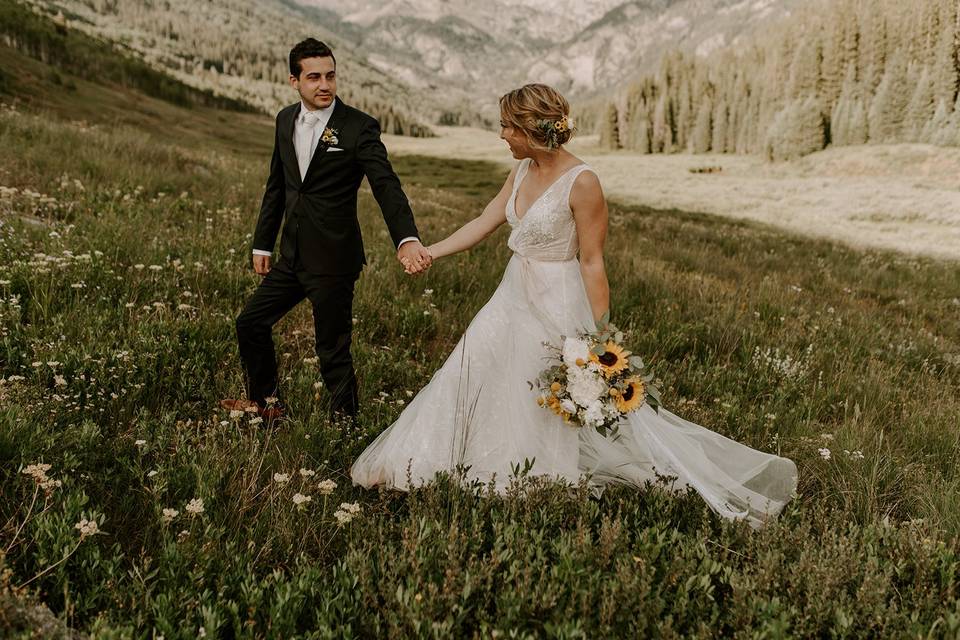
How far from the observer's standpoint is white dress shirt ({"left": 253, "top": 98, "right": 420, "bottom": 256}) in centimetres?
485

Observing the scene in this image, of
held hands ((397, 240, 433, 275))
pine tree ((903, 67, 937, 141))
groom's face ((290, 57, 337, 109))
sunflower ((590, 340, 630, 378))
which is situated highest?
pine tree ((903, 67, 937, 141))

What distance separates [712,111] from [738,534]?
11853cm

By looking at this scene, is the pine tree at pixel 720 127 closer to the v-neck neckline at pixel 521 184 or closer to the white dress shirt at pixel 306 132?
the v-neck neckline at pixel 521 184

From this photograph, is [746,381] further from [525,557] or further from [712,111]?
[712,111]

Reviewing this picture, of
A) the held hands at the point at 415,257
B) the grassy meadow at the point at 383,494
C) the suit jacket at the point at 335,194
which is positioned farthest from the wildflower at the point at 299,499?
the suit jacket at the point at 335,194

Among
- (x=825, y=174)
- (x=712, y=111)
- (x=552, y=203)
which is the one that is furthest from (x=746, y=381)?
(x=712, y=111)

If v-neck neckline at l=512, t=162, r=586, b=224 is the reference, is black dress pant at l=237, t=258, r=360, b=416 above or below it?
below

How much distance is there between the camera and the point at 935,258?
70.2 feet

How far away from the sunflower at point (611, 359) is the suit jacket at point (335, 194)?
6.31 ft

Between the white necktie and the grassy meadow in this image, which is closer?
the grassy meadow

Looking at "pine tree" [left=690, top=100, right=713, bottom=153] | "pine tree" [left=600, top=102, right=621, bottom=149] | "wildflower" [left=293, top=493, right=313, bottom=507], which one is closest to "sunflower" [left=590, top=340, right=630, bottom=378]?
"wildflower" [left=293, top=493, right=313, bottom=507]

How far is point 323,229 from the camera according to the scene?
16.0 ft

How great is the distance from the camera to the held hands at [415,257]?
15.5ft

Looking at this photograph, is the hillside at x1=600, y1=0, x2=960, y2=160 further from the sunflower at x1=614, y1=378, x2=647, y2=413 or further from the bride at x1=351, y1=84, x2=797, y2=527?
the sunflower at x1=614, y1=378, x2=647, y2=413
